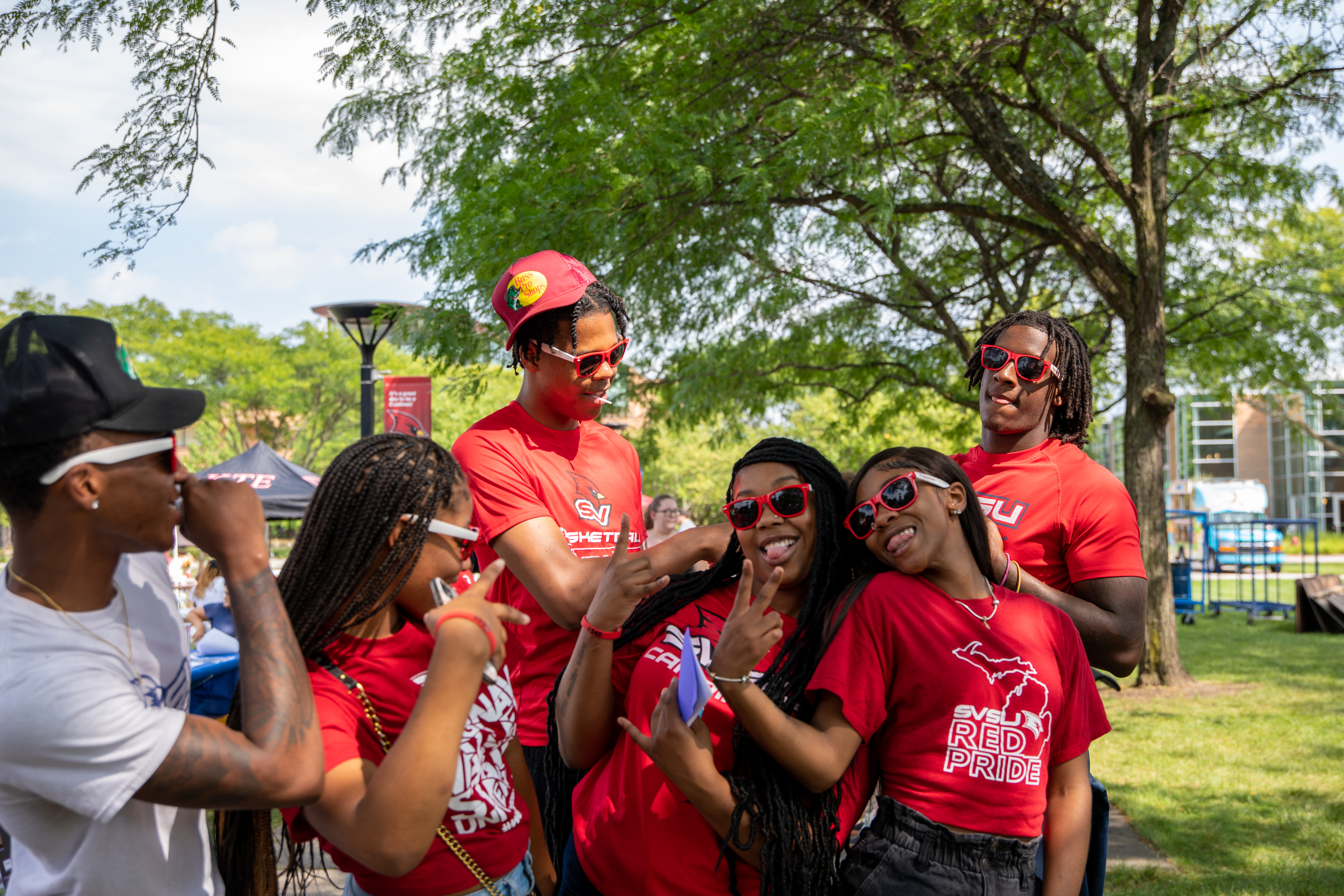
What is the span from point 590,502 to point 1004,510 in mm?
1200

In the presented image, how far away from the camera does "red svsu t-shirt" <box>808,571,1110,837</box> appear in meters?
2.21

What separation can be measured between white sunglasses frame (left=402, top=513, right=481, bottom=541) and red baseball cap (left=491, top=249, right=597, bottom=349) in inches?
39.6

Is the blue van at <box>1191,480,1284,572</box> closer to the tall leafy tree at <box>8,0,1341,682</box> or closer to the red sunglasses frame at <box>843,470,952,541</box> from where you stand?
the tall leafy tree at <box>8,0,1341,682</box>

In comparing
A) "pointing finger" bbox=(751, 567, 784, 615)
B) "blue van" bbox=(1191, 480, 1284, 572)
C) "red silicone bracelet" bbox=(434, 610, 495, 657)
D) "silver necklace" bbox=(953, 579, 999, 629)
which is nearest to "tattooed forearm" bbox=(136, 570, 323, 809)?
"red silicone bracelet" bbox=(434, 610, 495, 657)

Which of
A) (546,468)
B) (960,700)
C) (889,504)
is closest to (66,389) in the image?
(546,468)

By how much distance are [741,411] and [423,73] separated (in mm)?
5352

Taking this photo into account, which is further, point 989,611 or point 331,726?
point 989,611

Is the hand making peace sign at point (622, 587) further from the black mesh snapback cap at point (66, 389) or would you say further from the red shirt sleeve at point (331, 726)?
the black mesh snapback cap at point (66, 389)

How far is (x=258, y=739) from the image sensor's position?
1.56m

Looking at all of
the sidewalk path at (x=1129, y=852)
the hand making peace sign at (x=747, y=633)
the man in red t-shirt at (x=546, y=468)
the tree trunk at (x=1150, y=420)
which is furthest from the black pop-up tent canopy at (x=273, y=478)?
the hand making peace sign at (x=747, y=633)

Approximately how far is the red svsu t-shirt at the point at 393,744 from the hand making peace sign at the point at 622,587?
329mm

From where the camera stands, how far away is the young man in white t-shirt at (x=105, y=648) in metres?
1.47

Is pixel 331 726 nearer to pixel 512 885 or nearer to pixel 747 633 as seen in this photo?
pixel 512 885

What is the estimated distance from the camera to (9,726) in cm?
143
